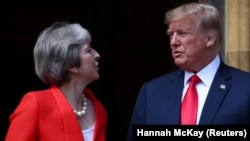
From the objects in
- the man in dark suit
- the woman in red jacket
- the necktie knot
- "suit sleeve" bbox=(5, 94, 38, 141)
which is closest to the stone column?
the man in dark suit

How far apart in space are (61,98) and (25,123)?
0.68ft

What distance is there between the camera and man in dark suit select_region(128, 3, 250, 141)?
3646 mm

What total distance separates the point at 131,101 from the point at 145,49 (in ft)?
1.66

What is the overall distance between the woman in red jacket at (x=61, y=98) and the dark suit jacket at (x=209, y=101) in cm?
23

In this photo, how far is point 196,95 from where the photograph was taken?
3.70 m

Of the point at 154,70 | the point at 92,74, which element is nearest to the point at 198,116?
the point at 92,74

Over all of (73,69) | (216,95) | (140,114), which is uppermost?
(73,69)

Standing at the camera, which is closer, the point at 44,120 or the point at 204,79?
the point at 44,120

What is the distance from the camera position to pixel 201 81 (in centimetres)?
374

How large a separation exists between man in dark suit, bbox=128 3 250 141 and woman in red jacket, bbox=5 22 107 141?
0.25m

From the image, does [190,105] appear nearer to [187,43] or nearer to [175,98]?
[175,98]

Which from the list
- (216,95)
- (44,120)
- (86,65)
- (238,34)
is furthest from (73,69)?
(238,34)

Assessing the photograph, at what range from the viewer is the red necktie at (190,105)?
3658mm

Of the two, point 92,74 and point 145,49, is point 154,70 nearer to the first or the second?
point 145,49
